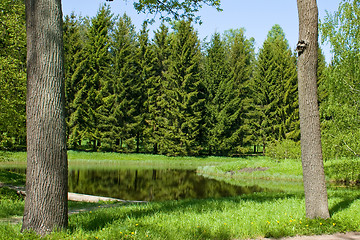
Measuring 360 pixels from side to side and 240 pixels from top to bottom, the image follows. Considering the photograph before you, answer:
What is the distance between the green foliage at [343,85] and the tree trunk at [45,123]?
35.9 feet

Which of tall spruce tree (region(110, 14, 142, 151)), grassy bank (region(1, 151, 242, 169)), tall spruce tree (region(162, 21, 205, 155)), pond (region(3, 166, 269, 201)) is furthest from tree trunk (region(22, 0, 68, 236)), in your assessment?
tall spruce tree (region(110, 14, 142, 151))

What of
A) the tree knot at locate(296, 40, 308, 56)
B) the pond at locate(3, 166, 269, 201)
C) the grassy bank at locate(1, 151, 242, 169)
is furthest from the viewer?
the grassy bank at locate(1, 151, 242, 169)

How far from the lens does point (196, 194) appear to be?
15.4m

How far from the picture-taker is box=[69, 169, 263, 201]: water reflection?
49.6 feet

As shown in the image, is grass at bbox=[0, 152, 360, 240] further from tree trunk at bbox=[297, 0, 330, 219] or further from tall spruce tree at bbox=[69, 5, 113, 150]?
tall spruce tree at bbox=[69, 5, 113, 150]

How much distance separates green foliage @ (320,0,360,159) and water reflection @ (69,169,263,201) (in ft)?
15.6

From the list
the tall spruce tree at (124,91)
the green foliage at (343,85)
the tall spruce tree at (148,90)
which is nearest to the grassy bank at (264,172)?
Answer: the green foliage at (343,85)

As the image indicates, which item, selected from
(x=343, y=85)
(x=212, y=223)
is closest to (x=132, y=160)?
(x=343, y=85)

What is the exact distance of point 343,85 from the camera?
13.6 m

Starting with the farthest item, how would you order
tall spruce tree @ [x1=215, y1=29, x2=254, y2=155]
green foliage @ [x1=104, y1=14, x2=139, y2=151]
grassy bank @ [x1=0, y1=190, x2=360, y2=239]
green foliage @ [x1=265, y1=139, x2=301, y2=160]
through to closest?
tall spruce tree @ [x1=215, y1=29, x2=254, y2=155] → green foliage @ [x1=104, y1=14, x2=139, y2=151] → green foliage @ [x1=265, y1=139, x2=301, y2=160] → grassy bank @ [x1=0, y1=190, x2=360, y2=239]

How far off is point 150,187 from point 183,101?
18.9 m

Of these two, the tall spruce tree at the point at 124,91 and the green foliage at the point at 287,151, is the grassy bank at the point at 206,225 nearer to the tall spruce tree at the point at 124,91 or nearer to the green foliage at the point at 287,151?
the green foliage at the point at 287,151

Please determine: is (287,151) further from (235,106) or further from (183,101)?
(183,101)

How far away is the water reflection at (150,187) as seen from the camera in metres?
15.1
